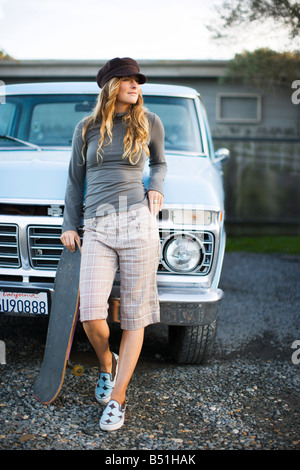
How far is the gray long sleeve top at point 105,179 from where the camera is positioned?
270cm

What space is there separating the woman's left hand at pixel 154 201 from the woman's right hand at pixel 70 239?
47cm

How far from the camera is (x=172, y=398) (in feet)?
10.1

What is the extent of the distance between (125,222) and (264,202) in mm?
8681

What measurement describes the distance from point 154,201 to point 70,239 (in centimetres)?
54

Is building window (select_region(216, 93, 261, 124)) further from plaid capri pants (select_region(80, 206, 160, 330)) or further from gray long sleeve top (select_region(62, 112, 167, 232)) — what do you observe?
plaid capri pants (select_region(80, 206, 160, 330))

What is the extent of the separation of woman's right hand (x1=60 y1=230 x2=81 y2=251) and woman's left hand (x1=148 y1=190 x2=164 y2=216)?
47cm

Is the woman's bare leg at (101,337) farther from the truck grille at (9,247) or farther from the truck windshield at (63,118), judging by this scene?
the truck windshield at (63,118)

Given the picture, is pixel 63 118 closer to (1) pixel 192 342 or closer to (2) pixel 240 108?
(1) pixel 192 342

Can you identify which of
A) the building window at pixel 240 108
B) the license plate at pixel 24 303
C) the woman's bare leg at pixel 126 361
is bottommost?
the woman's bare leg at pixel 126 361

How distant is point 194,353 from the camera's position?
3457 mm

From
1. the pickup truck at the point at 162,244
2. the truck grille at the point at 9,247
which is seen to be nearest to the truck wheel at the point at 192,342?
the pickup truck at the point at 162,244
